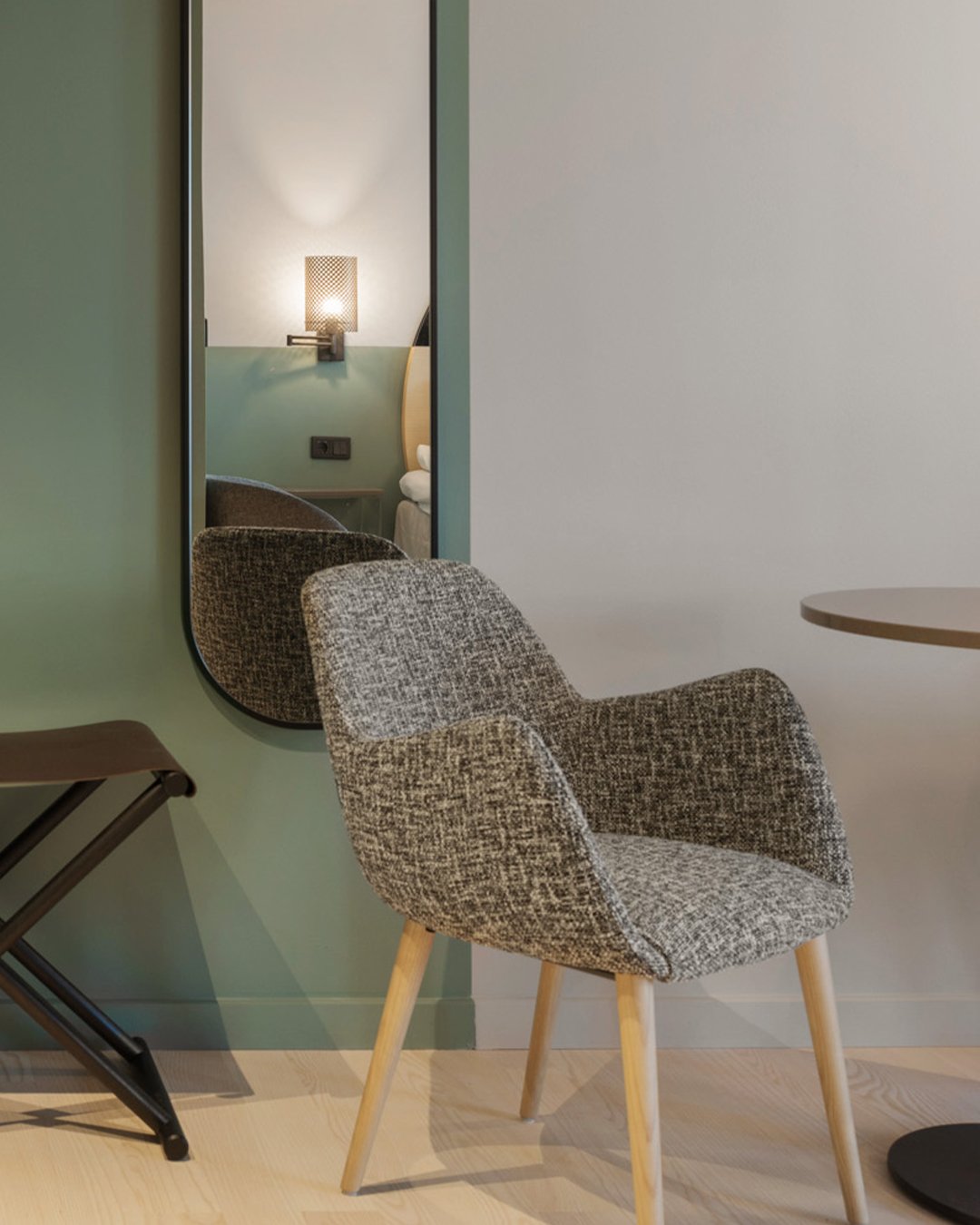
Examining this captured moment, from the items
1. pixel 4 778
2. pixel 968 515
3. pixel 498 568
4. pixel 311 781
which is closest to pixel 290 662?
pixel 311 781

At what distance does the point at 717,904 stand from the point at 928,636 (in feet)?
1.33

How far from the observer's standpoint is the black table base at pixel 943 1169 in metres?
1.75

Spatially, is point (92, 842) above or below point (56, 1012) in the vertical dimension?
above

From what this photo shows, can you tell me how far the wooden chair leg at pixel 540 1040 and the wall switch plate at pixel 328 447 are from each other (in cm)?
91

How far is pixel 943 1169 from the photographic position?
1.85 metres

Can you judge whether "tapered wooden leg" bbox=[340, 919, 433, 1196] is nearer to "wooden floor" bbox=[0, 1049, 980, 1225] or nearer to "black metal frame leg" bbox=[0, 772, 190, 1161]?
"wooden floor" bbox=[0, 1049, 980, 1225]

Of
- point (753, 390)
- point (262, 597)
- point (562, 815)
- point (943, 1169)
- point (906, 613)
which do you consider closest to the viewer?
point (562, 815)

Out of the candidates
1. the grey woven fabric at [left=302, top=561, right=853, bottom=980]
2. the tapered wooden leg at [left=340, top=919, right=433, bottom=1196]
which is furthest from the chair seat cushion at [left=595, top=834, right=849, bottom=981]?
the tapered wooden leg at [left=340, top=919, right=433, bottom=1196]

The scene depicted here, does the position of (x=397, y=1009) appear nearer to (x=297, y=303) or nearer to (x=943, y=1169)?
(x=943, y=1169)

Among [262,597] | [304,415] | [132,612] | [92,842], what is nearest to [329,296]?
[304,415]

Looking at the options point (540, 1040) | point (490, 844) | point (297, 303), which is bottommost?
point (540, 1040)

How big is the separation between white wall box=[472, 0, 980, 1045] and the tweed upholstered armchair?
367mm

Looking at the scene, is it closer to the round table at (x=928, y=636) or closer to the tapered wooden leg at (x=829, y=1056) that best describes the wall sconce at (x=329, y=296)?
the round table at (x=928, y=636)

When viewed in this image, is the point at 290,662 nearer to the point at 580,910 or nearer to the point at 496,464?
the point at 496,464
